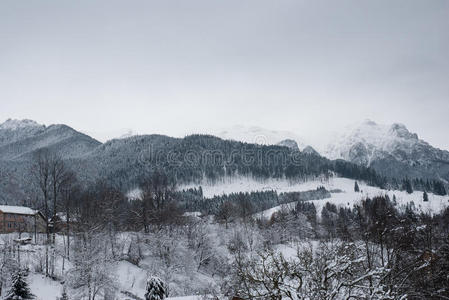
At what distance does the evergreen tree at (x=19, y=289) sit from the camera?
1286 inches

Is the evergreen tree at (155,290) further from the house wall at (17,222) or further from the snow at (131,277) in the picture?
the house wall at (17,222)

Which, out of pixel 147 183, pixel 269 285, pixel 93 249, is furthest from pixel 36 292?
pixel 269 285

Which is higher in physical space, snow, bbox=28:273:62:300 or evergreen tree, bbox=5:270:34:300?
evergreen tree, bbox=5:270:34:300

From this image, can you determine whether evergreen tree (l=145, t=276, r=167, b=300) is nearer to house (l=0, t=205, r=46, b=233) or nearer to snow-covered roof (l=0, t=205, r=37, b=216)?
house (l=0, t=205, r=46, b=233)

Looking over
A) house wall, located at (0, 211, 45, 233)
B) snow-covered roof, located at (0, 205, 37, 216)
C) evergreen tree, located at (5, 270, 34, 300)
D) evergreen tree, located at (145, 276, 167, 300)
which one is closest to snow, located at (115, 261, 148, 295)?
evergreen tree, located at (145, 276, 167, 300)

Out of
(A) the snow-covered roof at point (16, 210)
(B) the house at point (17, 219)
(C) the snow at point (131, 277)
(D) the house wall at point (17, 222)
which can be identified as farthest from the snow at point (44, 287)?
(A) the snow-covered roof at point (16, 210)

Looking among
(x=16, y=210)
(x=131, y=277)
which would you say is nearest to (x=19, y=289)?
(x=131, y=277)

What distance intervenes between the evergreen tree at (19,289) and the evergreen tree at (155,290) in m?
11.1

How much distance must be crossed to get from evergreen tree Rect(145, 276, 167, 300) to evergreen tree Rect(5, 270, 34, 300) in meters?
11.1

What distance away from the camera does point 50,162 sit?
4828 centimetres

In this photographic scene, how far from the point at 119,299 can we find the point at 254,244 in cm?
3642

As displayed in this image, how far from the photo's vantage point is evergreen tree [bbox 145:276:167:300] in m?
34.3

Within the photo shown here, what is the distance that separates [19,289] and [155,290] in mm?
12292

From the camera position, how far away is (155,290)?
34.4m
